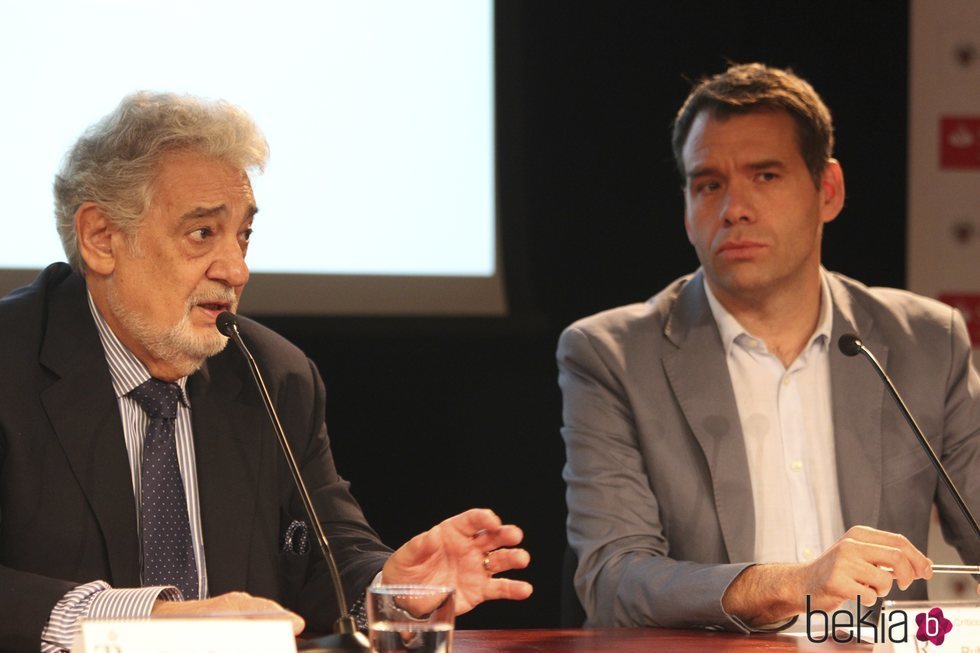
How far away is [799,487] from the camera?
9.47 feet

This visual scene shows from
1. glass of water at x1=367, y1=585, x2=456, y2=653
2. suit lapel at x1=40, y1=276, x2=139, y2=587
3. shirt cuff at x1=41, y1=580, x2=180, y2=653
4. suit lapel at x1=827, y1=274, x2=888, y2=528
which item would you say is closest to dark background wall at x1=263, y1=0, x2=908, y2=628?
suit lapel at x1=827, y1=274, x2=888, y2=528

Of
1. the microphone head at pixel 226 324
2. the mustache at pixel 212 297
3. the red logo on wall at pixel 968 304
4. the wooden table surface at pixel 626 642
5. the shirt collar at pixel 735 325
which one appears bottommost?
the wooden table surface at pixel 626 642

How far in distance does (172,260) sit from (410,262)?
1.49 meters

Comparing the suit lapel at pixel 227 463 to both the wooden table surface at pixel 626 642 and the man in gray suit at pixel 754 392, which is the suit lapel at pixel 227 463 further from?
the man in gray suit at pixel 754 392

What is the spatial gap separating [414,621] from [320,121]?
7.53ft

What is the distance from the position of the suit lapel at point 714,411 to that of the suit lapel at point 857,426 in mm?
229

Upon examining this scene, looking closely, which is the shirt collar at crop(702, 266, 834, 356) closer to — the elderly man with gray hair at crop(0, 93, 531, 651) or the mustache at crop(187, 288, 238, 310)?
the elderly man with gray hair at crop(0, 93, 531, 651)

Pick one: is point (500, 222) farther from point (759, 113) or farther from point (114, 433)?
point (114, 433)

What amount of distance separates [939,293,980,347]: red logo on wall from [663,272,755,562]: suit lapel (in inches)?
63.0

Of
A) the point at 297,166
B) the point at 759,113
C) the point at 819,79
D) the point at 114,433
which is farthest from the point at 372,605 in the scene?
the point at 819,79

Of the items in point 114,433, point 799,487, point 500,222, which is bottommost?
point 799,487

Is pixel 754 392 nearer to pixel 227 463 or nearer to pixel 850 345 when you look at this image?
pixel 850 345

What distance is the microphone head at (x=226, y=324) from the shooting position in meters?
2.22

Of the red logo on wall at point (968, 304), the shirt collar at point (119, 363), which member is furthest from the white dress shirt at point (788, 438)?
the red logo on wall at point (968, 304)
